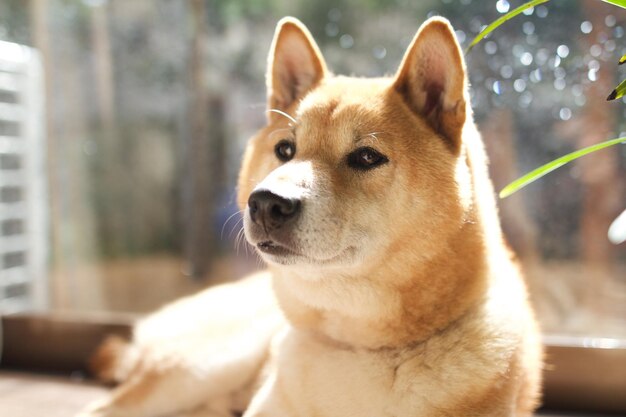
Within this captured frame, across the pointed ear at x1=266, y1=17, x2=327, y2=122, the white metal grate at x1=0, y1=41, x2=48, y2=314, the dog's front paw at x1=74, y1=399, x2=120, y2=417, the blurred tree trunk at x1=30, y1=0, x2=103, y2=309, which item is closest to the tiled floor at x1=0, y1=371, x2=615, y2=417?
the dog's front paw at x1=74, y1=399, x2=120, y2=417

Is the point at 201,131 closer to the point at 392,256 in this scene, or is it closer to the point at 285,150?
the point at 285,150

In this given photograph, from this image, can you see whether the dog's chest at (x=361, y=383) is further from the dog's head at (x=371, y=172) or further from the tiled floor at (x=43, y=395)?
the tiled floor at (x=43, y=395)

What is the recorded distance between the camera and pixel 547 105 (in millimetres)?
1880

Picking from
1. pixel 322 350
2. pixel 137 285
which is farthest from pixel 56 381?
pixel 322 350

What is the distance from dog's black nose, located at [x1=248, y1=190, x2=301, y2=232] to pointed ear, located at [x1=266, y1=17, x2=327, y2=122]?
1.38 feet

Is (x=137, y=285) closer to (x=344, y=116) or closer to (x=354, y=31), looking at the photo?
(x=354, y=31)

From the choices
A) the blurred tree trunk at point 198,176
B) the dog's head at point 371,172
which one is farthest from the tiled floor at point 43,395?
the dog's head at point 371,172

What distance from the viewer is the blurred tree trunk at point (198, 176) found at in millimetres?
2316

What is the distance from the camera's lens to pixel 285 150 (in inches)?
53.9

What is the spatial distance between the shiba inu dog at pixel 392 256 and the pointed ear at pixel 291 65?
18 mm

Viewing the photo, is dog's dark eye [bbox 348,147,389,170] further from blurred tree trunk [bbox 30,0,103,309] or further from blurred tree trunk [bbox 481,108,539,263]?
blurred tree trunk [bbox 30,0,103,309]

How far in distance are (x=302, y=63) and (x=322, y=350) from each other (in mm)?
674

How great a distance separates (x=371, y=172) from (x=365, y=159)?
3 cm

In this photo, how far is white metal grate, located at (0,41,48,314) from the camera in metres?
2.28
